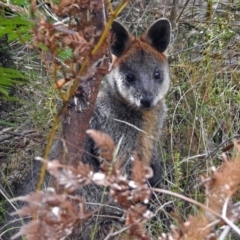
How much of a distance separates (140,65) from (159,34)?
0.94 feet

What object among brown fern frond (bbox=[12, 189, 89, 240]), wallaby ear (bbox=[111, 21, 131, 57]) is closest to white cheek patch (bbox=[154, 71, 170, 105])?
wallaby ear (bbox=[111, 21, 131, 57])

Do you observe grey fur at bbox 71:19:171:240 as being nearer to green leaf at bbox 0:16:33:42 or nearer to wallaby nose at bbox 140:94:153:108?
wallaby nose at bbox 140:94:153:108

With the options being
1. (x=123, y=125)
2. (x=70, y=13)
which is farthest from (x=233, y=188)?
(x=123, y=125)

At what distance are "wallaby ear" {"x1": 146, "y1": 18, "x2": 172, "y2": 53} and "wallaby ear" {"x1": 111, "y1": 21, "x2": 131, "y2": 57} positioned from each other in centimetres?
19

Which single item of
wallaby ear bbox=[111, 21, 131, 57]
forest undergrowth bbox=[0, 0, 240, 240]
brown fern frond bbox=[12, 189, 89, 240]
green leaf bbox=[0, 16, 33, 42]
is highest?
brown fern frond bbox=[12, 189, 89, 240]

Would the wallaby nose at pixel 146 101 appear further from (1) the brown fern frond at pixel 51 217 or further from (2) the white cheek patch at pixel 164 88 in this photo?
(1) the brown fern frond at pixel 51 217

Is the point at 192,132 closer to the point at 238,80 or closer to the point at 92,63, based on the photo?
the point at 238,80

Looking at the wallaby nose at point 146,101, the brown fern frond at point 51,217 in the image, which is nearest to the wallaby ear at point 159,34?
the wallaby nose at point 146,101

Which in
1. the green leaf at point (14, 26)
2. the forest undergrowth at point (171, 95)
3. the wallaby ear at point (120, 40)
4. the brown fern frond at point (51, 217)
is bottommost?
the forest undergrowth at point (171, 95)

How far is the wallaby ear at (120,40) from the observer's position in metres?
5.18

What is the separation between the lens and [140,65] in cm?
→ 545

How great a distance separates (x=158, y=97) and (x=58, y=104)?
1.02 metres

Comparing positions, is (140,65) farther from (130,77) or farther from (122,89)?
(122,89)

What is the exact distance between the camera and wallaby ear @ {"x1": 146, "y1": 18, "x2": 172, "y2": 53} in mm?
5363
